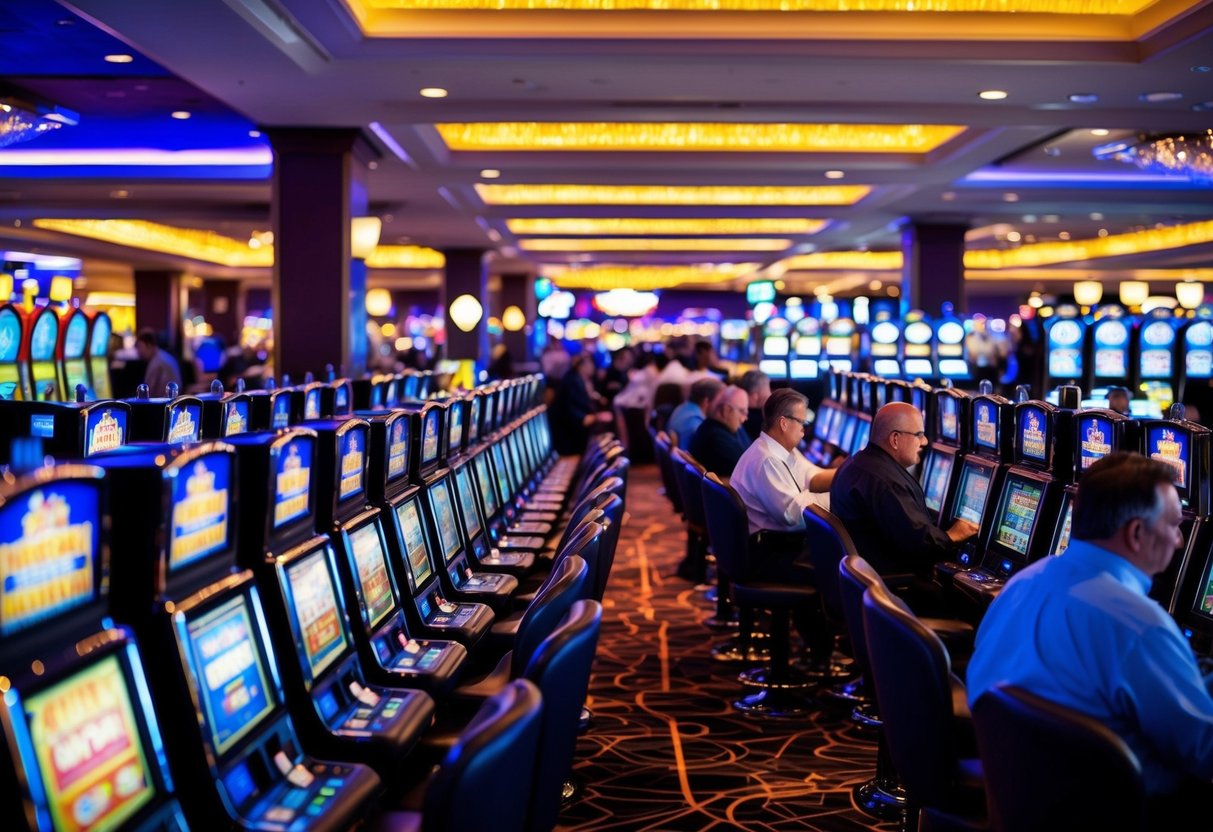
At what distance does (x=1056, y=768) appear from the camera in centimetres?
203

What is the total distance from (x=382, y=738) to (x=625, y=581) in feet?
16.7

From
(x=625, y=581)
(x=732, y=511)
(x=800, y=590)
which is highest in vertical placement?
(x=732, y=511)

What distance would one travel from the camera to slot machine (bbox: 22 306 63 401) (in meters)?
11.4

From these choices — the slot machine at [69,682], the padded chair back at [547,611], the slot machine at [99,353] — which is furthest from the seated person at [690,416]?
the slot machine at [99,353]

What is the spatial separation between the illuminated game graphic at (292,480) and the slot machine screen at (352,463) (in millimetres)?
312

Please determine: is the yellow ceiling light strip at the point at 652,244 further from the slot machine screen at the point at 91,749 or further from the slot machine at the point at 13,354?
the slot machine screen at the point at 91,749

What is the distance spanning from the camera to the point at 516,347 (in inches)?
994

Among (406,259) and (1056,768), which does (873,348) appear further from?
(406,259)

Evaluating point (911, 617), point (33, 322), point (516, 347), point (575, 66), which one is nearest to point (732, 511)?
point (911, 617)

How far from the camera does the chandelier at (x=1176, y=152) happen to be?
8906mm

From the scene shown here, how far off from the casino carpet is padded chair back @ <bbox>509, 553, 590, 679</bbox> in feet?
3.84

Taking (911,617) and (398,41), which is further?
(398,41)

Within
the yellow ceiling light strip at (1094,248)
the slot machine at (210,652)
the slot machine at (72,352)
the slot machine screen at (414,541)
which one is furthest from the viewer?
the yellow ceiling light strip at (1094,248)

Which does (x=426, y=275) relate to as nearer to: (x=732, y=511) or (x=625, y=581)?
(x=625, y=581)
